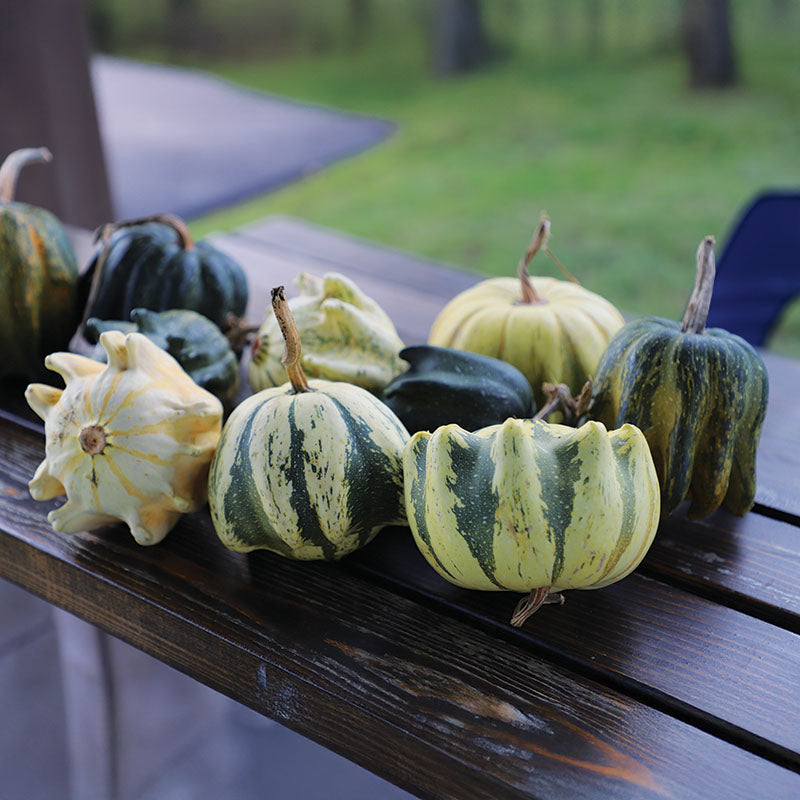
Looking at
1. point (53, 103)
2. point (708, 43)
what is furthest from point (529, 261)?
point (708, 43)

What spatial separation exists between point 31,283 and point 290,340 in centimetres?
54

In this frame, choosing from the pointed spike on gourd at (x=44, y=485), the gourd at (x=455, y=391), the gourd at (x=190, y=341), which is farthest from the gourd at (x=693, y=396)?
the pointed spike on gourd at (x=44, y=485)

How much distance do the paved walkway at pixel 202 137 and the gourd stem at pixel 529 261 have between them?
386cm

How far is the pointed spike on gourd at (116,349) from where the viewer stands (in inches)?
35.5

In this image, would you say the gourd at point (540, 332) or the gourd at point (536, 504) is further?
the gourd at point (540, 332)

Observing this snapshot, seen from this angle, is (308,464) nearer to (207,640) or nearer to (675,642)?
(207,640)

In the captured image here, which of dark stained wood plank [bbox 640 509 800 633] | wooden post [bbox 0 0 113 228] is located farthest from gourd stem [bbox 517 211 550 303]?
wooden post [bbox 0 0 113 228]

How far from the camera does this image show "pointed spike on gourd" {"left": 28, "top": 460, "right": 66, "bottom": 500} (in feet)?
3.08

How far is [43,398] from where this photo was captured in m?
0.97

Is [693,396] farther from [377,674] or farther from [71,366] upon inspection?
[71,366]

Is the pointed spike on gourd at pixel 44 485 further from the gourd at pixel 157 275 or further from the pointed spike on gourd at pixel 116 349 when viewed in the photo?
the gourd at pixel 157 275

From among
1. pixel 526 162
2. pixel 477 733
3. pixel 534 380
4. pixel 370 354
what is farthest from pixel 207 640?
pixel 526 162

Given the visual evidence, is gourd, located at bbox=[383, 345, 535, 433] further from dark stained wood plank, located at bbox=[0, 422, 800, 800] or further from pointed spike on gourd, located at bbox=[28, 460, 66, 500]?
pointed spike on gourd, located at bbox=[28, 460, 66, 500]

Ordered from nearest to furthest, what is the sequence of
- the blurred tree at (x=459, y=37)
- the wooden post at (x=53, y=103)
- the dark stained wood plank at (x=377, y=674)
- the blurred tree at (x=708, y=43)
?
1. the dark stained wood plank at (x=377, y=674)
2. the wooden post at (x=53, y=103)
3. the blurred tree at (x=708, y=43)
4. the blurred tree at (x=459, y=37)
